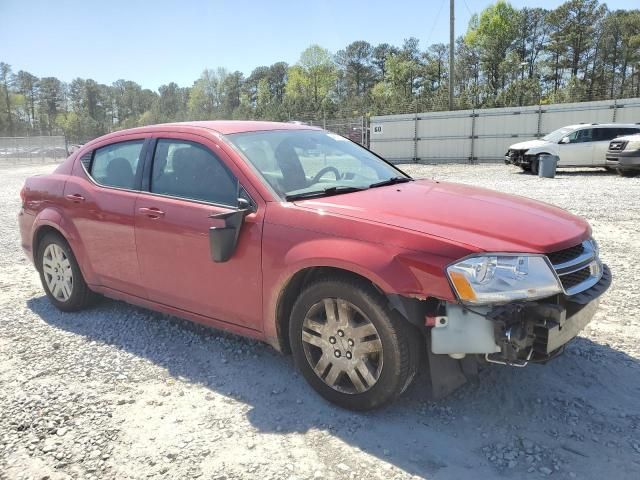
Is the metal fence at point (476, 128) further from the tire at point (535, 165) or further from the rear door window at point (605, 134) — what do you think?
the tire at point (535, 165)

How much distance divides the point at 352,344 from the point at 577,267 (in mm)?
1305

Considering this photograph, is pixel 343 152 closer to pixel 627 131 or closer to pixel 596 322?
pixel 596 322

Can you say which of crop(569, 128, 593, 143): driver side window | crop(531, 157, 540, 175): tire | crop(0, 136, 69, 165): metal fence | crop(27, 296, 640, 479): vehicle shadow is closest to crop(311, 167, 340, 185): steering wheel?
crop(27, 296, 640, 479): vehicle shadow

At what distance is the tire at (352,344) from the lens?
2797 mm

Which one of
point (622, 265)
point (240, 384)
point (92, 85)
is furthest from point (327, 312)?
point (92, 85)

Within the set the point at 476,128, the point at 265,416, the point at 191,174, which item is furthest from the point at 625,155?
the point at 265,416

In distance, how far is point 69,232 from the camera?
4578 millimetres

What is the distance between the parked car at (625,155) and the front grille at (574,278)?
1444 cm

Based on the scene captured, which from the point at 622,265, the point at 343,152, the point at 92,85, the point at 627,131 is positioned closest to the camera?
the point at 343,152

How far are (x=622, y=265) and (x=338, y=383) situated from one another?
14.0ft

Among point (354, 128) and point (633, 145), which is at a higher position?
point (354, 128)

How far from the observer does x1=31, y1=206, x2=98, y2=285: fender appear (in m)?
4.52

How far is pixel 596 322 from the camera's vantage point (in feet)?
13.9

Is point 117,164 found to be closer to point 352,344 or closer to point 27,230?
point 27,230
